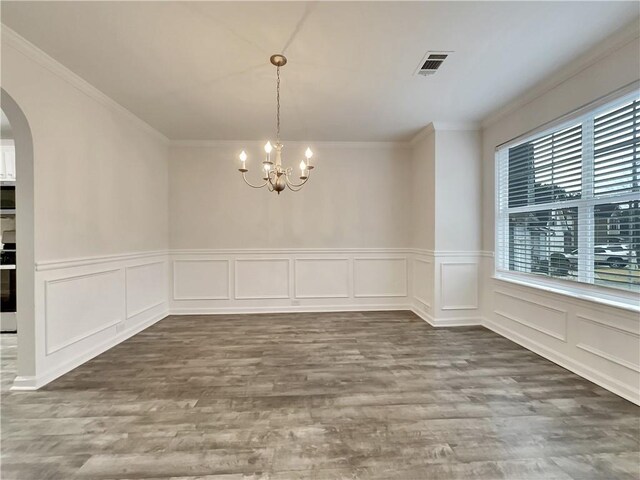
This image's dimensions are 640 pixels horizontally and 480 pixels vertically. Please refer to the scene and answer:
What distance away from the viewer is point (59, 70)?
2637 millimetres

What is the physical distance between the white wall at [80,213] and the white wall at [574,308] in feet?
15.0

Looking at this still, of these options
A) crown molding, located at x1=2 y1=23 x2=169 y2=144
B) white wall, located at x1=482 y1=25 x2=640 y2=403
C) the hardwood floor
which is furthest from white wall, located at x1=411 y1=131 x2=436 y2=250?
crown molding, located at x1=2 y1=23 x2=169 y2=144

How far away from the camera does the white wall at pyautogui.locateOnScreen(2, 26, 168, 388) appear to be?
2.45 m

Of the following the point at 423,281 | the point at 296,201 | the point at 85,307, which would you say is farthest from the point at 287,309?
the point at 85,307

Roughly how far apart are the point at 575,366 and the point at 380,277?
268 cm

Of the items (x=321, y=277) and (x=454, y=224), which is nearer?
(x=454, y=224)

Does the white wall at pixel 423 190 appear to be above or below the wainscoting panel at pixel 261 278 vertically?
above

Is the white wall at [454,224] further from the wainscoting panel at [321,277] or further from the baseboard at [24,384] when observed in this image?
the baseboard at [24,384]

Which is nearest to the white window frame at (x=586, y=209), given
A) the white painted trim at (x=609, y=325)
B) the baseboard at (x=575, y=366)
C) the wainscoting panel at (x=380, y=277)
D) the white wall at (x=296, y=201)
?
the white painted trim at (x=609, y=325)

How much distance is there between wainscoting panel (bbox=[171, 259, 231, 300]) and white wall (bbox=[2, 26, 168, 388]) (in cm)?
53

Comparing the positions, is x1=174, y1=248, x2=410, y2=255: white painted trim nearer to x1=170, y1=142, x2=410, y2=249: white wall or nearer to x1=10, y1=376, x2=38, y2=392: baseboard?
x1=170, y1=142, x2=410, y2=249: white wall

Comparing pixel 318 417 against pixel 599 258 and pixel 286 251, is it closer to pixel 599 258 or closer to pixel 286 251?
pixel 599 258

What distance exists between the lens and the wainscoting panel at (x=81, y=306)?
8.52ft

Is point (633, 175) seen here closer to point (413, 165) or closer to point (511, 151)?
point (511, 151)
